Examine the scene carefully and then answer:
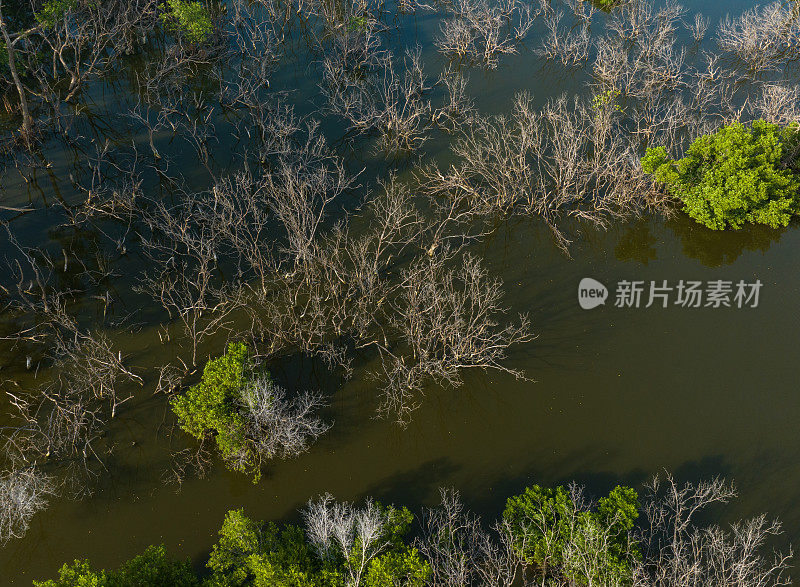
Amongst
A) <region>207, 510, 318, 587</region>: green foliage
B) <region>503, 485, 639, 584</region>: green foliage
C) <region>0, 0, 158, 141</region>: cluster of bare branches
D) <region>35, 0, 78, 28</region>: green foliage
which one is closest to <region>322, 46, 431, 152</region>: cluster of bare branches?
<region>0, 0, 158, 141</region>: cluster of bare branches

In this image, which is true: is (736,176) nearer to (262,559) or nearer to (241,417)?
(241,417)

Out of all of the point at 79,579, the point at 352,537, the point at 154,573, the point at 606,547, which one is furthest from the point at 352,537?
the point at 79,579

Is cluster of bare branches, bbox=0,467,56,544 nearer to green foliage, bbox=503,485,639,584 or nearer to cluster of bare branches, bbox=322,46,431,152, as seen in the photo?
green foliage, bbox=503,485,639,584

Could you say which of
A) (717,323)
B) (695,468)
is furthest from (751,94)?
(695,468)

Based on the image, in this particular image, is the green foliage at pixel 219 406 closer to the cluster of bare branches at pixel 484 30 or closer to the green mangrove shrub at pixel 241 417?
the green mangrove shrub at pixel 241 417

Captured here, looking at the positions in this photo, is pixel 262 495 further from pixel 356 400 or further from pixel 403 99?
pixel 403 99

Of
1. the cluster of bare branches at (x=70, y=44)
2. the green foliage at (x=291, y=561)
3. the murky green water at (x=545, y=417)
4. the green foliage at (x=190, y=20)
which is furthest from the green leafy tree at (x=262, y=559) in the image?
the green foliage at (x=190, y=20)
